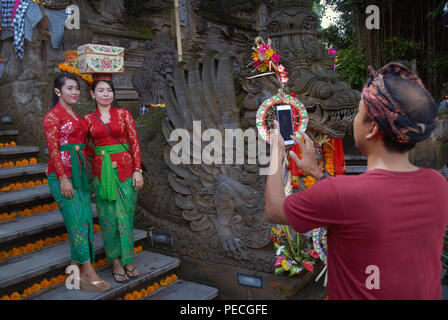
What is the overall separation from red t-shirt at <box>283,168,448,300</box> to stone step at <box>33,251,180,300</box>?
2.43 m

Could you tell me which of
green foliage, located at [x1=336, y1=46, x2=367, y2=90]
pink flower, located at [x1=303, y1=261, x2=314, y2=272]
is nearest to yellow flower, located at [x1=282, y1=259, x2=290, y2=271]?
pink flower, located at [x1=303, y1=261, x2=314, y2=272]

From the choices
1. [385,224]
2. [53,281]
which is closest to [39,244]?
[53,281]

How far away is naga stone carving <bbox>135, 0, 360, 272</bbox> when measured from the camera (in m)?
3.32

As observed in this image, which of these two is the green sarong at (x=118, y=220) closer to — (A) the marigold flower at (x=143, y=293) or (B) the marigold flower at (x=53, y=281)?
(A) the marigold flower at (x=143, y=293)

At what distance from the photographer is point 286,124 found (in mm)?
1938

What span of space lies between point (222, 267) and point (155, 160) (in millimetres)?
1478

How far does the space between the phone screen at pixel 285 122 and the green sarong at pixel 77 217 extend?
6.45ft

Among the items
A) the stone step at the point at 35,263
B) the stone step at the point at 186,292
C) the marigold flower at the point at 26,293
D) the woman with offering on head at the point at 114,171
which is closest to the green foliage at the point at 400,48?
the stone step at the point at 186,292

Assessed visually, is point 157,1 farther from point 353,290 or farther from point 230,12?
point 353,290

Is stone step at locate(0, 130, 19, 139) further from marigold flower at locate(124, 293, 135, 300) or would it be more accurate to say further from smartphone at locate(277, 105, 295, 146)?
smartphone at locate(277, 105, 295, 146)

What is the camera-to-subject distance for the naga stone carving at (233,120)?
10.9ft

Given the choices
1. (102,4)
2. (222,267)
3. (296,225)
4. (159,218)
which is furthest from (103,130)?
(102,4)

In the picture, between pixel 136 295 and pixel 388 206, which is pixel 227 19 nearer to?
pixel 136 295

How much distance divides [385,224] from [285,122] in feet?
2.83
